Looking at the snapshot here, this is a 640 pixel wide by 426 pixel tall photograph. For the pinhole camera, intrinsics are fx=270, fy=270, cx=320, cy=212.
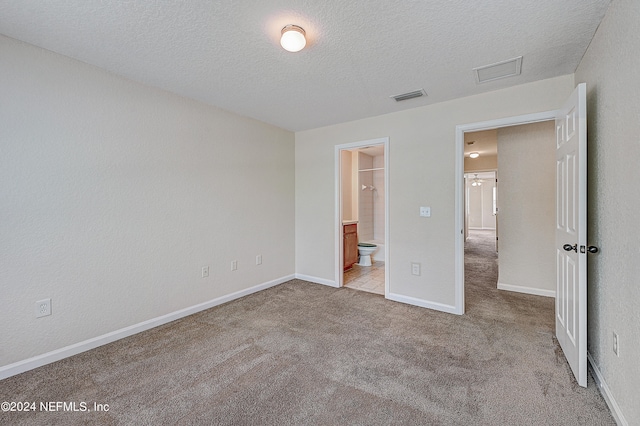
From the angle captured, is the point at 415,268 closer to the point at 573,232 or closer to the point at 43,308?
the point at 573,232

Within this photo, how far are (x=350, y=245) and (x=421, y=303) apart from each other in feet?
6.13

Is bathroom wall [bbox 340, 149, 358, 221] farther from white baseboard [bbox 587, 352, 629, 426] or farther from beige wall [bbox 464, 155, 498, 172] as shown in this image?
white baseboard [bbox 587, 352, 629, 426]

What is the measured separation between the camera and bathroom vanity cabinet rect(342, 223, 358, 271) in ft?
15.5

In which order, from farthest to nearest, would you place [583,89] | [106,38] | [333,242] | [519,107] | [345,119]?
[333,242]
[345,119]
[519,107]
[106,38]
[583,89]

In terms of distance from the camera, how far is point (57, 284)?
214 cm

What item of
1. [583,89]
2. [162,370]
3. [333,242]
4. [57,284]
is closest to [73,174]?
[57,284]

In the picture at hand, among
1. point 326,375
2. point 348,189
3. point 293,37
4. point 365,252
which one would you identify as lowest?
point 326,375

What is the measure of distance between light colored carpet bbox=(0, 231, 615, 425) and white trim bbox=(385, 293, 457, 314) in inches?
4.1

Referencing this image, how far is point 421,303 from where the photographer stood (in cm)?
324

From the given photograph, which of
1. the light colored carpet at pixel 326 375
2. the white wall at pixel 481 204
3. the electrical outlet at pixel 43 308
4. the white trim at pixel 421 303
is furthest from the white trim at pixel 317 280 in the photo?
the white wall at pixel 481 204

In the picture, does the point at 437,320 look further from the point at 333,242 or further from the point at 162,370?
the point at 162,370

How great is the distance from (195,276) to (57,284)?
3.81 feet

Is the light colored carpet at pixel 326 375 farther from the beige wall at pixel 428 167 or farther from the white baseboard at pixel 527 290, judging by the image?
the white baseboard at pixel 527 290

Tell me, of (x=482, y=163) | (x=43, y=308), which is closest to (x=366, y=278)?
(x=43, y=308)
